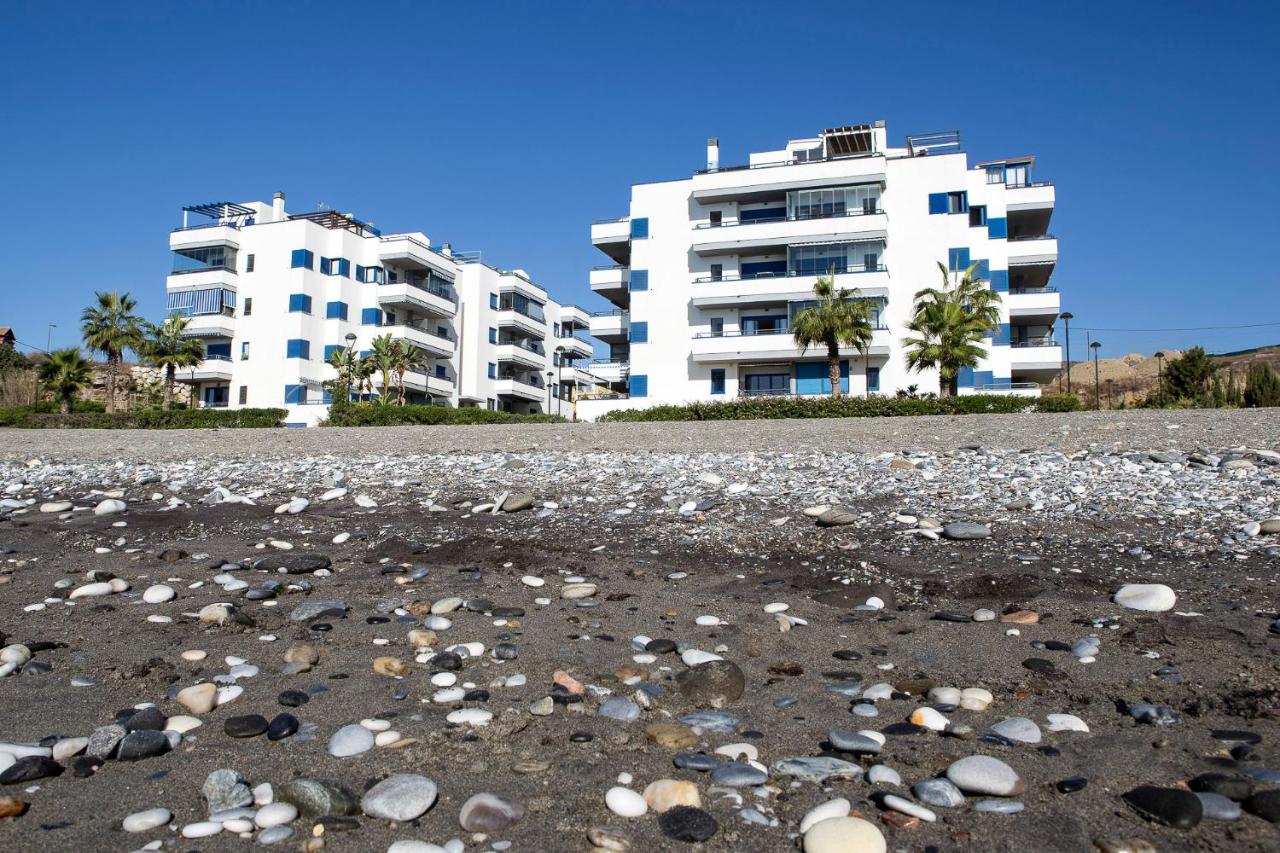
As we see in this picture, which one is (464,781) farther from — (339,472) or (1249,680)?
(339,472)

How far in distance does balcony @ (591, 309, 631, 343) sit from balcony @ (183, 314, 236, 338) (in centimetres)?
2635

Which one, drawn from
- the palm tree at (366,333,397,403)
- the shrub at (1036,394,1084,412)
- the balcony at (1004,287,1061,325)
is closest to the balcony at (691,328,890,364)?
the balcony at (1004,287,1061,325)

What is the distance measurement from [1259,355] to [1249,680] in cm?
15311

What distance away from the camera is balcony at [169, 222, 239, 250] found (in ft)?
197

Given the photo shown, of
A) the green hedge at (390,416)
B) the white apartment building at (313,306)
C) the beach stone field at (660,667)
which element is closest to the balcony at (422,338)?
the white apartment building at (313,306)

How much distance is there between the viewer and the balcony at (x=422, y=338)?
210ft

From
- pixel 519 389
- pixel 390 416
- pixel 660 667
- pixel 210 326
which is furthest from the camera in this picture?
pixel 519 389

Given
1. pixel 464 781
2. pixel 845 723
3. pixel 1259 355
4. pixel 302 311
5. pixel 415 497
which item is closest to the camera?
pixel 464 781

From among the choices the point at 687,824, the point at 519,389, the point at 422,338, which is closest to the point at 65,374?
the point at 422,338

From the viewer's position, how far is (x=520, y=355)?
7756 centimetres

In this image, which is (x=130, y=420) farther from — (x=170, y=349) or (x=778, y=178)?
(x=778, y=178)

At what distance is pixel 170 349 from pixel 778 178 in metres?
39.7

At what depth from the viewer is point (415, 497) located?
1019 centimetres

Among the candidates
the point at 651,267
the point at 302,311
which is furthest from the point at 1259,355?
the point at 302,311
